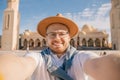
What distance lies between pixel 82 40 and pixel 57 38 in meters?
32.6

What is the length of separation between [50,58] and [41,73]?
98 mm

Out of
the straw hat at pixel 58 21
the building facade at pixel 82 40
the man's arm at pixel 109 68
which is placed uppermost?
the building facade at pixel 82 40

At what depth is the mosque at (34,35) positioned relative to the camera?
30034 mm

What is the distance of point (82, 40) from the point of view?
33.8 meters

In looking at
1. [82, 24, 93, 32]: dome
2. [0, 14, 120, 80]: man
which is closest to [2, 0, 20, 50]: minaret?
[82, 24, 93, 32]: dome

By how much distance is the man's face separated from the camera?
134cm

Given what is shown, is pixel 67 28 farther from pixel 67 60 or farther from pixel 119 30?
pixel 119 30

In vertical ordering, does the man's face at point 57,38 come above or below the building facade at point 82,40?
below

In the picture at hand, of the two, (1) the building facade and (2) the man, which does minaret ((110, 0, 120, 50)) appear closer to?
(1) the building facade

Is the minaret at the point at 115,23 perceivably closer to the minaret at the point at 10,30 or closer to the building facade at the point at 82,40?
the building facade at the point at 82,40

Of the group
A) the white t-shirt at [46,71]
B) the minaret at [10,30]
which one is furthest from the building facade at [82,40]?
the white t-shirt at [46,71]

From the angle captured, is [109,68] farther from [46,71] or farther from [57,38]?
[57,38]

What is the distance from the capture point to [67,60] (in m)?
1.22

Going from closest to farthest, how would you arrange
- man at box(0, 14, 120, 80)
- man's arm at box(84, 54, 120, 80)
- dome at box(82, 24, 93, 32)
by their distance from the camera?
1. man's arm at box(84, 54, 120, 80)
2. man at box(0, 14, 120, 80)
3. dome at box(82, 24, 93, 32)
